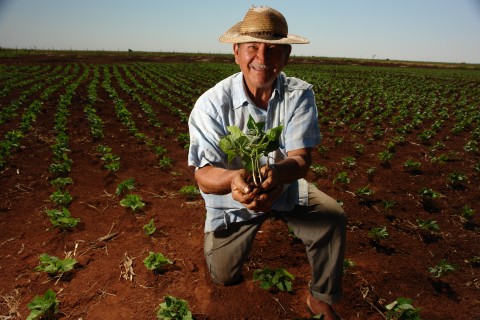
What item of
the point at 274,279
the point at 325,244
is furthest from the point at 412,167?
the point at 274,279

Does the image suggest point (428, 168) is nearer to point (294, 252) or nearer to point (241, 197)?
point (294, 252)

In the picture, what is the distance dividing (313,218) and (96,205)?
11.4 ft

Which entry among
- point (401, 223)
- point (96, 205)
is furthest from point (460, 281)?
point (96, 205)

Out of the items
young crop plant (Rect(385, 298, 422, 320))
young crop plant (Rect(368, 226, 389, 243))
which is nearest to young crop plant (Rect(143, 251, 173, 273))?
young crop plant (Rect(385, 298, 422, 320))

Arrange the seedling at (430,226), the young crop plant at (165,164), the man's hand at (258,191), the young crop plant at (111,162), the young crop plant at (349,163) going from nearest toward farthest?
the man's hand at (258,191), the seedling at (430,226), the young crop plant at (111,162), the young crop plant at (165,164), the young crop plant at (349,163)

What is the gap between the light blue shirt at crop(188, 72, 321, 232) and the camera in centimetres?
276

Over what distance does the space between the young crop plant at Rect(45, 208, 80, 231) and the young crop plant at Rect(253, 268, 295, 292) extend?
254 cm

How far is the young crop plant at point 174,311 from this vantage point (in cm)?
253

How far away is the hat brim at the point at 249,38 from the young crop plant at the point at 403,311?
2414mm

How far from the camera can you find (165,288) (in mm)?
3068

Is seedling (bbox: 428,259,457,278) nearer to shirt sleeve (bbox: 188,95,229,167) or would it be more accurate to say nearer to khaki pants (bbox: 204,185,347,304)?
khaki pants (bbox: 204,185,347,304)

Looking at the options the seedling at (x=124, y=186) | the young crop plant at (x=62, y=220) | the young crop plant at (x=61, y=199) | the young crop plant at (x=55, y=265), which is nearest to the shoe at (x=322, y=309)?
the young crop plant at (x=55, y=265)

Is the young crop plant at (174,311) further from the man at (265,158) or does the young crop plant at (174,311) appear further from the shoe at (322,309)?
the shoe at (322,309)

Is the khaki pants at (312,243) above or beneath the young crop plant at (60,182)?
above
